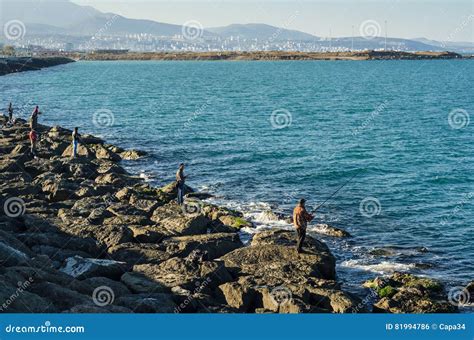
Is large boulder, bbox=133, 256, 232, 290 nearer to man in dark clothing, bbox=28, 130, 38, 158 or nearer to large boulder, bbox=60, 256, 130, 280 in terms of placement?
large boulder, bbox=60, 256, 130, 280

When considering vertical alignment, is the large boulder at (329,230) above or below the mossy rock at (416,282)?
below

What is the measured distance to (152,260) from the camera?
773 inches

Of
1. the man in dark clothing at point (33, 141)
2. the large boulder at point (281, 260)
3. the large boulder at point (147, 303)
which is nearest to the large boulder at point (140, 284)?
the large boulder at point (147, 303)

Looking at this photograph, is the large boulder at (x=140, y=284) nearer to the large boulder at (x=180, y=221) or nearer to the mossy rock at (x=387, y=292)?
the large boulder at (x=180, y=221)

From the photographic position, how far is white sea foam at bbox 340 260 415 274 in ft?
74.5

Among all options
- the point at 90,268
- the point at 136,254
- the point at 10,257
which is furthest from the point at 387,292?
the point at 10,257

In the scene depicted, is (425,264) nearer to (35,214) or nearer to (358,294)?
(358,294)

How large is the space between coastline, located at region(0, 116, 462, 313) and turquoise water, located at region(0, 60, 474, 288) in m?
3.40

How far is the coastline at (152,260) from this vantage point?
15.9m

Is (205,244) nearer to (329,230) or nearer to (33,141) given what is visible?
(329,230)

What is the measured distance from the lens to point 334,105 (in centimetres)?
8531

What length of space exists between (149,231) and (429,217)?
1609 centimetres

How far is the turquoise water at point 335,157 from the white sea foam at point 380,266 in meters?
0.08

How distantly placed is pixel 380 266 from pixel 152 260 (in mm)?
9784
